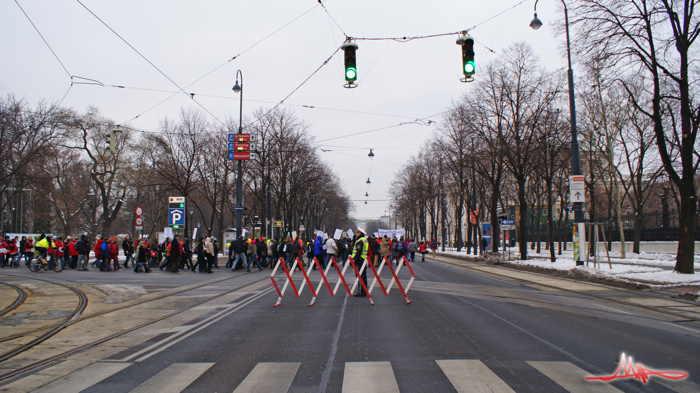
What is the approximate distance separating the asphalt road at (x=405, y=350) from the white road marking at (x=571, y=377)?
0.01 m

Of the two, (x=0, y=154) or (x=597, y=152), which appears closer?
(x=0, y=154)

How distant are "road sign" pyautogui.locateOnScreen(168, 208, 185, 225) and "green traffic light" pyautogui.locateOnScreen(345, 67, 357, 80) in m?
17.6

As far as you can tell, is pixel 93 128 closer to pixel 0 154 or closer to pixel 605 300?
pixel 0 154

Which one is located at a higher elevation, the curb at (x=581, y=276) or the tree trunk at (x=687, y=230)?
the tree trunk at (x=687, y=230)

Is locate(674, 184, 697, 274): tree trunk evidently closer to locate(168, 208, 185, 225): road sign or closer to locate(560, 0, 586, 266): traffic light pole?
locate(560, 0, 586, 266): traffic light pole

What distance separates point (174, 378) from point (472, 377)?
326 cm

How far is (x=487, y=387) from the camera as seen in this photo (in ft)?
16.5

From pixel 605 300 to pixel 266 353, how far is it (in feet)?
32.2

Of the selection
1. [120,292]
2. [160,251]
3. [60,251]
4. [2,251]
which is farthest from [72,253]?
[120,292]

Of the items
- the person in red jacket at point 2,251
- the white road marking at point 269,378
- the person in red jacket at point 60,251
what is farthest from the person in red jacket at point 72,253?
the white road marking at point 269,378

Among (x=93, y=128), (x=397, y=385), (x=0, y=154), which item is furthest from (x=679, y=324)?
(x=93, y=128)

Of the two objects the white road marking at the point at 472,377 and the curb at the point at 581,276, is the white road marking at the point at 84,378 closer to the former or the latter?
the white road marking at the point at 472,377

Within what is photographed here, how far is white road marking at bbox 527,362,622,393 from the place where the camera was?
196 inches

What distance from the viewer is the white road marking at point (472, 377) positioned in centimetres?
497
